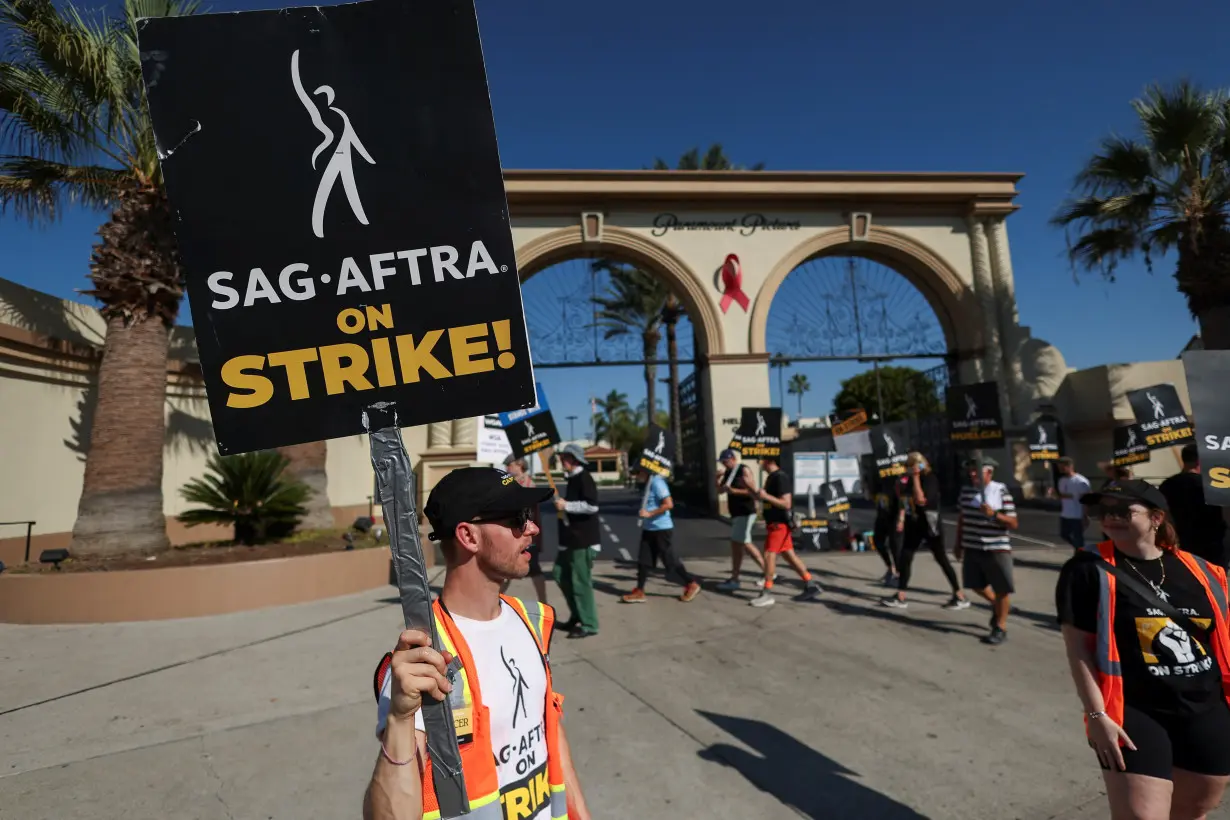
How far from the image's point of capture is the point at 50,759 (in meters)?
3.63

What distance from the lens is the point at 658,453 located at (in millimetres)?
8656

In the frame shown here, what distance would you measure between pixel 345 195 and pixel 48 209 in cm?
1071

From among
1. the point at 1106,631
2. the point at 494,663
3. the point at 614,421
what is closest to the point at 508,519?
the point at 494,663

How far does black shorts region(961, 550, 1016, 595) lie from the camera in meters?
5.86

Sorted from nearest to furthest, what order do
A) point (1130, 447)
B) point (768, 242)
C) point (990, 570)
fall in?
point (990, 570), point (1130, 447), point (768, 242)

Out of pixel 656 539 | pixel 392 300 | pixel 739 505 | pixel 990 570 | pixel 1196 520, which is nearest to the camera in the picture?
pixel 392 300

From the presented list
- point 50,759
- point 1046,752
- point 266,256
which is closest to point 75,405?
point 50,759

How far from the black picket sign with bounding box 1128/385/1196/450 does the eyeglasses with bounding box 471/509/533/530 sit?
9.08 metres

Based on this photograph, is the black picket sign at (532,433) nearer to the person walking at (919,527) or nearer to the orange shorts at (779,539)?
the orange shorts at (779,539)

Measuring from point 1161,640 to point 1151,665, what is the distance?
0.10m

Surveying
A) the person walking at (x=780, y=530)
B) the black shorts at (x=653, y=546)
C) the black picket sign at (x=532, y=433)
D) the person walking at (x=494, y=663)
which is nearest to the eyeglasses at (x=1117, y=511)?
the person walking at (x=494, y=663)

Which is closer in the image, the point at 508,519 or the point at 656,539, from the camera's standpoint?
the point at 508,519

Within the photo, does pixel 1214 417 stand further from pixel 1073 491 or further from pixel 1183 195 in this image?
pixel 1183 195

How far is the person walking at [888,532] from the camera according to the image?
805 cm
